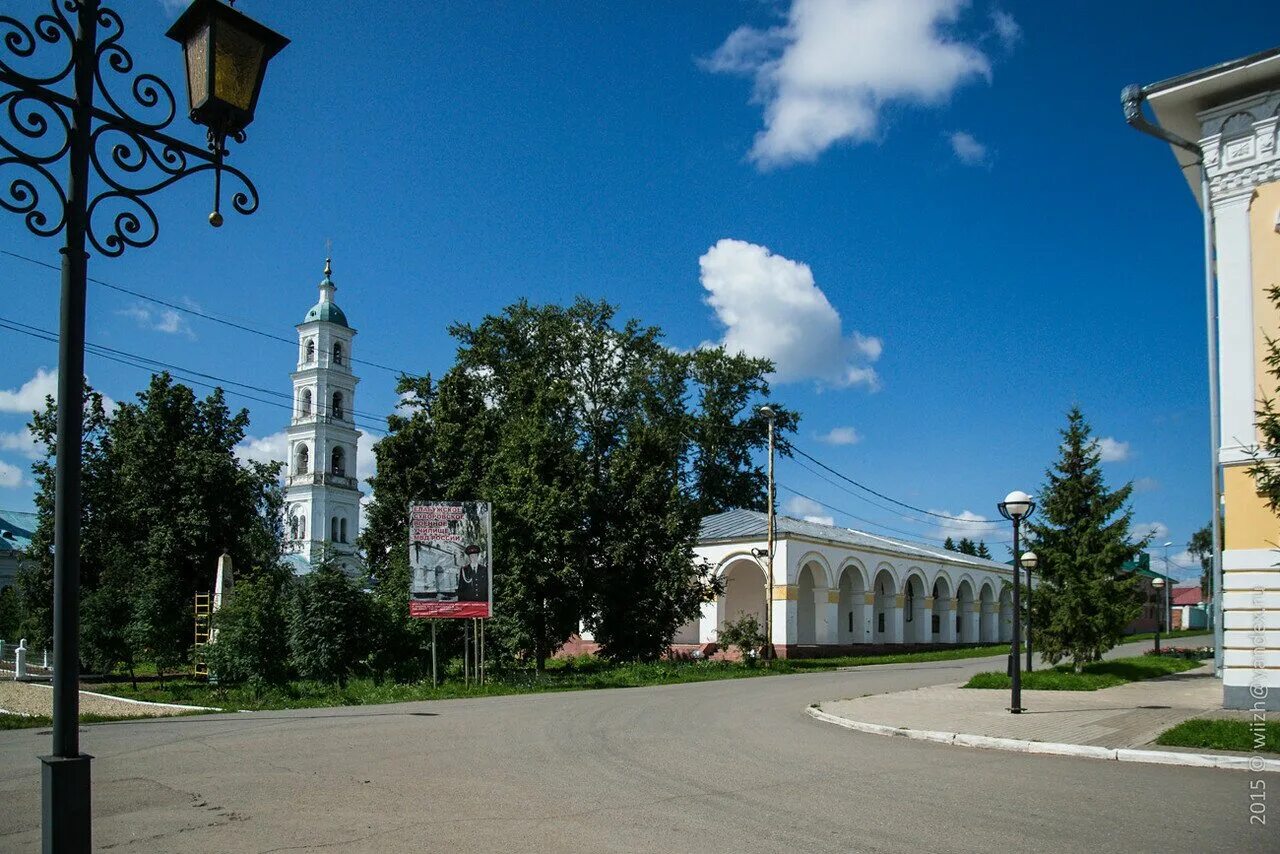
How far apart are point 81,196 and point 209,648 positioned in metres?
18.4

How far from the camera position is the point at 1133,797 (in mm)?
8453

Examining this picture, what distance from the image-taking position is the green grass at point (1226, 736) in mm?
10734

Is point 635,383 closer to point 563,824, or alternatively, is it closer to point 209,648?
point 209,648

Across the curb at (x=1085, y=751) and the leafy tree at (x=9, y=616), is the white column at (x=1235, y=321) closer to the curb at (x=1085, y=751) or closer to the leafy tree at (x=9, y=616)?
the curb at (x=1085, y=751)

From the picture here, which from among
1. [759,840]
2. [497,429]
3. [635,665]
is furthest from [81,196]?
[497,429]

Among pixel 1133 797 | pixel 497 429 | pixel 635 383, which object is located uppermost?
pixel 635 383

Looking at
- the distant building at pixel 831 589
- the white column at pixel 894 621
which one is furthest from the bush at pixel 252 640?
the white column at pixel 894 621

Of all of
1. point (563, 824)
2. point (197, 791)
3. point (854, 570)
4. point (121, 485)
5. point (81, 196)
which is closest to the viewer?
point (81, 196)

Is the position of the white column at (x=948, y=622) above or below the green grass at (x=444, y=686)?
below

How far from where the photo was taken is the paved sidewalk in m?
12.8

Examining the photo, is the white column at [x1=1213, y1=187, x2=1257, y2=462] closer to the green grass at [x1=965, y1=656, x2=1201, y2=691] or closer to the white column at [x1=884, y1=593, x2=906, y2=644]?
the green grass at [x1=965, y1=656, x2=1201, y2=691]

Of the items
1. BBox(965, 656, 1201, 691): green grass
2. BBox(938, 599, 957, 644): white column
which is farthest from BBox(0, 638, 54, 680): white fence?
→ BBox(938, 599, 957, 644): white column

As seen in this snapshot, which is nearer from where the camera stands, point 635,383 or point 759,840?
point 759,840

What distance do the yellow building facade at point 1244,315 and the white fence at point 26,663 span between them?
101 ft
